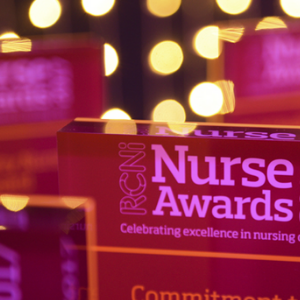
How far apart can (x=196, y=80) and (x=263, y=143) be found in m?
0.43

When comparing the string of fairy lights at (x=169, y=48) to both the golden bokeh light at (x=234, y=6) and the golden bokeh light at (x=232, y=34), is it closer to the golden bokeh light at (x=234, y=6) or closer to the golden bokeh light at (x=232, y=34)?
the golden bokeh light at (x=234, y=6)

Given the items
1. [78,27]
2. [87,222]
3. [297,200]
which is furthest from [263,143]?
[78,27]

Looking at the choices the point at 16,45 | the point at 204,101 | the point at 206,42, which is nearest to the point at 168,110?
the point at 204,101

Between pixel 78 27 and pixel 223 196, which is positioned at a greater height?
pixel 78 27

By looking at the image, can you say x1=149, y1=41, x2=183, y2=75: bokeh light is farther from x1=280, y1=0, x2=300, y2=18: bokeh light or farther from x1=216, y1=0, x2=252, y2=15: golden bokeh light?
x1=280, y1=0, x2=300, y2=18: bokeh light

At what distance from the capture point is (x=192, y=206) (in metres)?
0.65

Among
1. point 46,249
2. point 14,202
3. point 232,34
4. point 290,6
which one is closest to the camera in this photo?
point 46,249

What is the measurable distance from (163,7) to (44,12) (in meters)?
0.31

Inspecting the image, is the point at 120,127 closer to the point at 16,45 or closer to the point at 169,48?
A: the point at 16,45

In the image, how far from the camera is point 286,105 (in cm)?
82

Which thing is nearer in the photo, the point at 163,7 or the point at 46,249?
the point at 46,249

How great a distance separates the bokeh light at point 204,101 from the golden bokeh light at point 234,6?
0.62 feet

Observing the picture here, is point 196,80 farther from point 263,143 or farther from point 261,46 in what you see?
point 263,143

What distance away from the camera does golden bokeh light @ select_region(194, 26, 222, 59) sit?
982 mm
